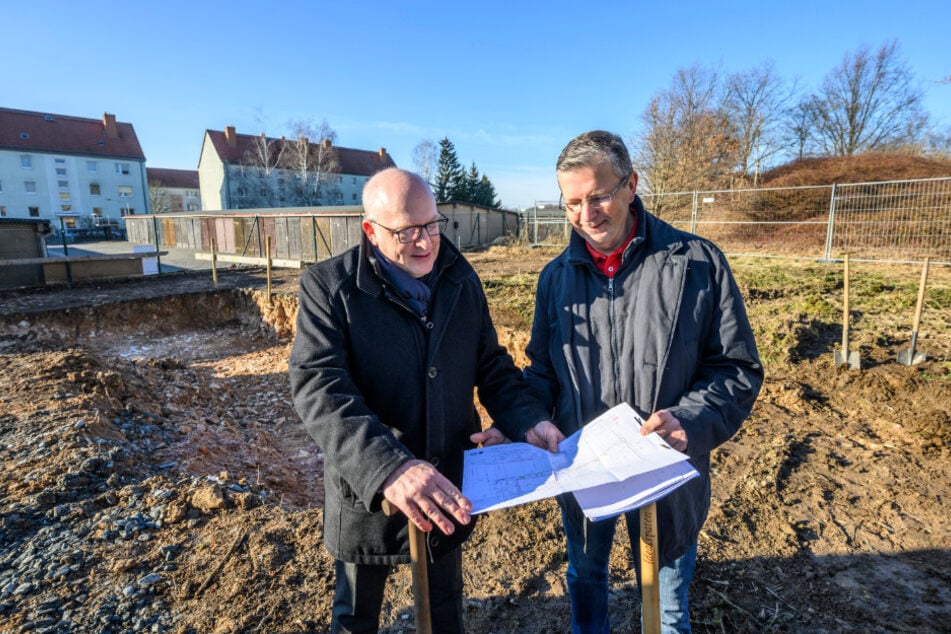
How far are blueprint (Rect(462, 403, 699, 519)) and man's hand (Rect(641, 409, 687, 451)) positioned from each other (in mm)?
48

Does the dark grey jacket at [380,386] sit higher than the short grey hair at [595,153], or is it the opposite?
the short grey hair at [595,153]

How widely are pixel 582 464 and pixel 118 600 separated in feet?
8.76

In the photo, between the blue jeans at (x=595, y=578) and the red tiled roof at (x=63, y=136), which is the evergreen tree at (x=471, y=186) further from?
the blue jeans at (x=595, y=578)

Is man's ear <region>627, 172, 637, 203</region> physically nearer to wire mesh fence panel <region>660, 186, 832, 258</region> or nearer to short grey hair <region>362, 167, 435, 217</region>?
short grey hair <region>362, 167, 435, 217</region>

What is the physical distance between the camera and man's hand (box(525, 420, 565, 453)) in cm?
171

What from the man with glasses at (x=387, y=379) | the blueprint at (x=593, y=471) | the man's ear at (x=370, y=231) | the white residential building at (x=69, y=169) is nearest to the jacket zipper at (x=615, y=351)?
the blueprint at (x=593, y=471)

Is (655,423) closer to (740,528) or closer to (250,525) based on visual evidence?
(740,528)

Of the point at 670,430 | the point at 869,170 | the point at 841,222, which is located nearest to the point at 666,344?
the point at 670,430

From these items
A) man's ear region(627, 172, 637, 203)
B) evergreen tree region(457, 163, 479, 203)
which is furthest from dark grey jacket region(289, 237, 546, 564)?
evergreen tree region(457, 163, 479, 203)

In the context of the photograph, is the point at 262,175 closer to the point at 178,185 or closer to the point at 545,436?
the point at 178,185

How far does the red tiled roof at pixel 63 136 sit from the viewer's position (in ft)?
131

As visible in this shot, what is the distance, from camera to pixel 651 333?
5.68 ft

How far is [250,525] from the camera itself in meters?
3.20

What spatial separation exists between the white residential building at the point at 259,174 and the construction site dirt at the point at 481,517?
127 feet
